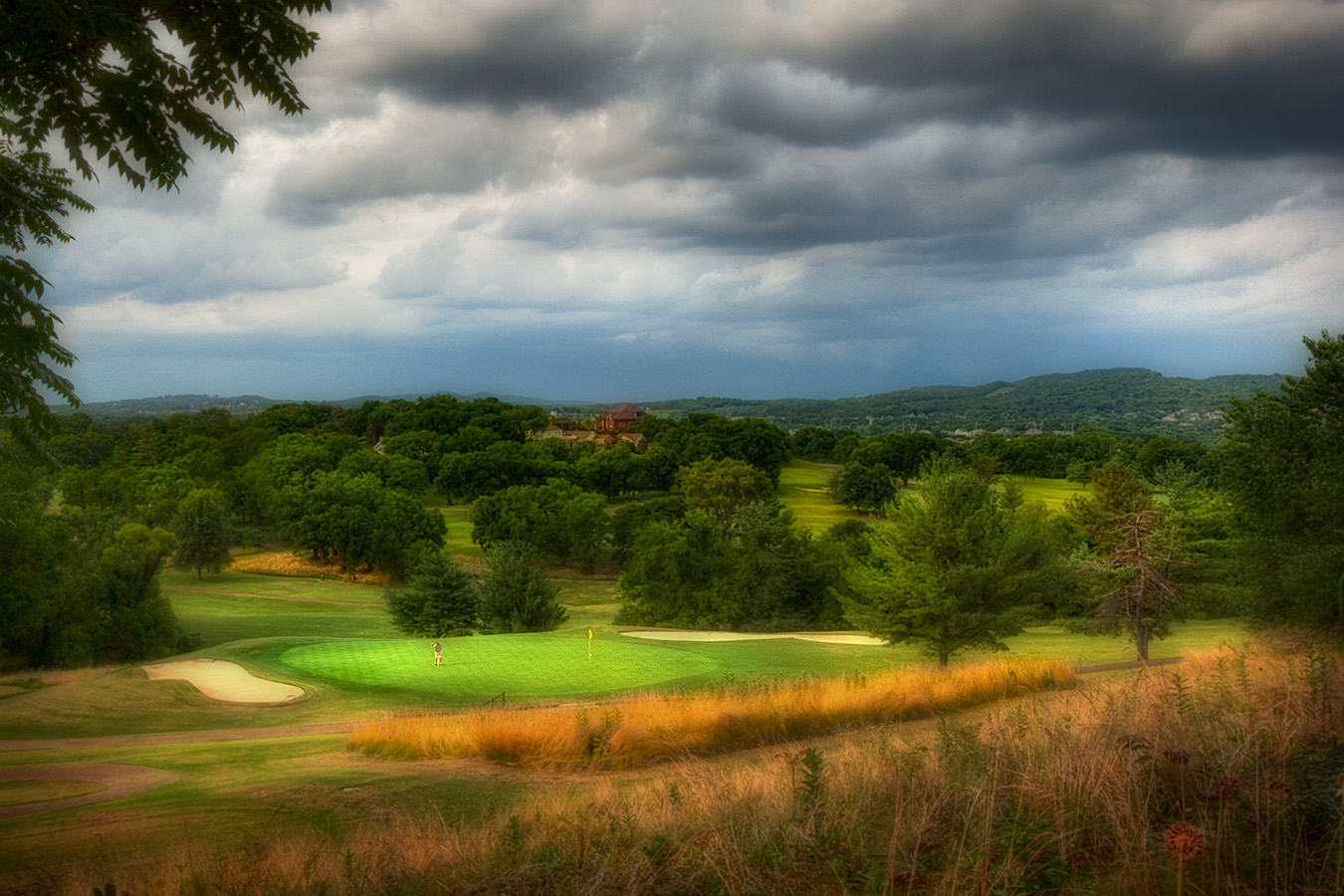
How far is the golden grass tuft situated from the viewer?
2265 inches

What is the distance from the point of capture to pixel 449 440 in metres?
103

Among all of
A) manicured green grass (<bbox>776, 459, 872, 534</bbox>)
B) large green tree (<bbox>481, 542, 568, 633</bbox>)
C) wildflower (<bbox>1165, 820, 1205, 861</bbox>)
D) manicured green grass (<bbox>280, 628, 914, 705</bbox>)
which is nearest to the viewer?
wildflower (<bbox>1165, 820, 1205, 861</bbox>)

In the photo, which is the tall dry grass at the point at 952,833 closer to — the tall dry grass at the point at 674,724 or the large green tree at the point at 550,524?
the tall dry grass at the point at 674,724

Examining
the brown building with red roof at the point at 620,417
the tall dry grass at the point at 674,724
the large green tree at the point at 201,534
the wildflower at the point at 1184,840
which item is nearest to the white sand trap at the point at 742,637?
the tall dry grass at the point at 674,724

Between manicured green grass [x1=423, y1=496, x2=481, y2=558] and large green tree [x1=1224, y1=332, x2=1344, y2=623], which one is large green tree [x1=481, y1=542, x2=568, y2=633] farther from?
manicured green grass [x1=423, y1=496, x2=481, y2=558]

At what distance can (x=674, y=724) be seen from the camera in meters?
11.3

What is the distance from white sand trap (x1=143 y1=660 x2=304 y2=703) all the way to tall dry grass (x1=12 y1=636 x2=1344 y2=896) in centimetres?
1327

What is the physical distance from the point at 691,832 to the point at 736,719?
254 inches

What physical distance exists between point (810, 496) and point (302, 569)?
57.6m

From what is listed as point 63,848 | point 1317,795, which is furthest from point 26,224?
point 1317,795

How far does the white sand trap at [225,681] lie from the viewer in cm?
1859

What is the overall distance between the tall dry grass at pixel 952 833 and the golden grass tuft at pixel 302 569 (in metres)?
54.8

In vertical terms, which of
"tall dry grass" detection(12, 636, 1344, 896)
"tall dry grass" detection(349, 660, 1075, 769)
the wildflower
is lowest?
"tall dry grass" detection(349, 660, 1075, 769)

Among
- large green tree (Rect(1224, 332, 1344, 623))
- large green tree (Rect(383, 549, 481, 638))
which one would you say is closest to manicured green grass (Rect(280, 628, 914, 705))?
large green tree (Rect(1224, 332, 1344, 623))
